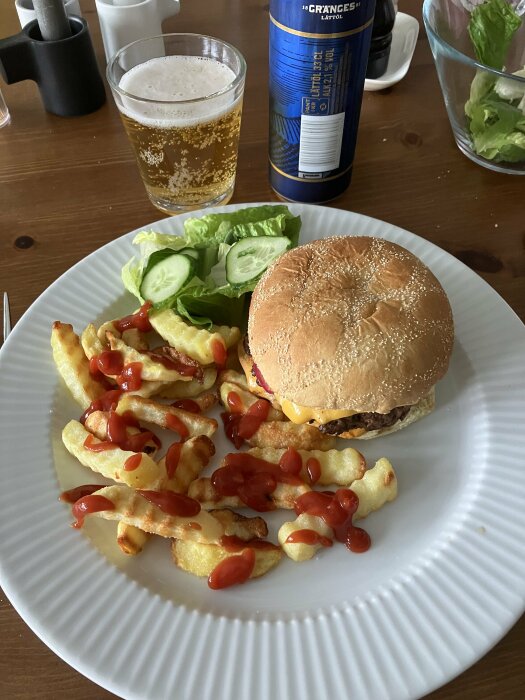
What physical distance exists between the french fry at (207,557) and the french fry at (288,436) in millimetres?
320

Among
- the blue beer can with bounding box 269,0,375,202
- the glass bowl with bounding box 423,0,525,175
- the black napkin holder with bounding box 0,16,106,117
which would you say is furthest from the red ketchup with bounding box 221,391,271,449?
the black napkin holder with bounding box 0,16,106,117

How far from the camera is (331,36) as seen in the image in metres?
1.96

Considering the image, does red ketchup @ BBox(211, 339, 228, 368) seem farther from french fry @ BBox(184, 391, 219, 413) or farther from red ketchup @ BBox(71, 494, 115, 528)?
red ketchup @ BBox(71, 494, 115, 528)

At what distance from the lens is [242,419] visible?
6.24 ft

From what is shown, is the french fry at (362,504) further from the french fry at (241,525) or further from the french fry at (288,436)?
the french fry at (288,436)

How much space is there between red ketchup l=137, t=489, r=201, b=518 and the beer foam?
4.41 feet

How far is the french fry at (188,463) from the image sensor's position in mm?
1692

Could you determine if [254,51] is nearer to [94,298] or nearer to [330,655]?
[94,298]

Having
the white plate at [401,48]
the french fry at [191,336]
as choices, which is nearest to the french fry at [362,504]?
the french fry at [191,336]

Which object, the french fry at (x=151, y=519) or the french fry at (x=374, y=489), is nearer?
the french fry at (x=151, y=519)

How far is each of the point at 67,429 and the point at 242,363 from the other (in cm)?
60

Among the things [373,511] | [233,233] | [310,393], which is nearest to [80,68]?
[233,233]

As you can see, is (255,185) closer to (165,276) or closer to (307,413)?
(165,276)

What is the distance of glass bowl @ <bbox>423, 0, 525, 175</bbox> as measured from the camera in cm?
251
